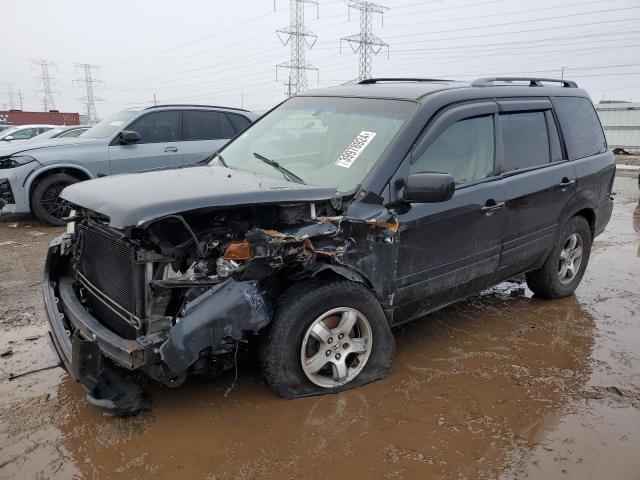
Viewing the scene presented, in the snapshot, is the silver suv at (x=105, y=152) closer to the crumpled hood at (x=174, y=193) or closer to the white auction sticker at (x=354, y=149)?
the crumpled hood at (x=174, y=193)

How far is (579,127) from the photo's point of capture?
16.0ft

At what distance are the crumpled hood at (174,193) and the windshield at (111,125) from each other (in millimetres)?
5436

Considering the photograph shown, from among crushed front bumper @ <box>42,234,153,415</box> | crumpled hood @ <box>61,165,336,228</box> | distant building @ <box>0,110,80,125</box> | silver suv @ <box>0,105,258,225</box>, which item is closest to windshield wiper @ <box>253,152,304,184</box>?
crumpled hood @ <box>61,165,336,228</box>

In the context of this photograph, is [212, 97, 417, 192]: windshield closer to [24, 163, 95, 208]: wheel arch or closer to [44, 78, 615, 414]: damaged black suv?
[44, 78, 615, 414]: damaged black suv

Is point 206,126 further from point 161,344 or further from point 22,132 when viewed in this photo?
point 22,132

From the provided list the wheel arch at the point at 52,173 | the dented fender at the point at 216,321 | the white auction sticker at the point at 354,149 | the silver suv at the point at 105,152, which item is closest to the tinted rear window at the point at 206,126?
the silver suv at the point at 105,152

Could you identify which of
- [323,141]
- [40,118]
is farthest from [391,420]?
[40,118]

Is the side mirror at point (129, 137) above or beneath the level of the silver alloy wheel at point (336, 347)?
above

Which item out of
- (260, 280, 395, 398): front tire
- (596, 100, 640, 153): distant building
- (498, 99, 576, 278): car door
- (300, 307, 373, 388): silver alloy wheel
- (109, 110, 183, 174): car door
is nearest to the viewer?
(260, 280, 395, 398): front tire

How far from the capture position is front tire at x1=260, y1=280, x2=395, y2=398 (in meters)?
2.89

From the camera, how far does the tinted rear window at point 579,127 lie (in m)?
4.67

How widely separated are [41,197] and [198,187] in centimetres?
605

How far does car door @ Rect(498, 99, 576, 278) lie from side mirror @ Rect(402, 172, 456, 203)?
1.03 metres

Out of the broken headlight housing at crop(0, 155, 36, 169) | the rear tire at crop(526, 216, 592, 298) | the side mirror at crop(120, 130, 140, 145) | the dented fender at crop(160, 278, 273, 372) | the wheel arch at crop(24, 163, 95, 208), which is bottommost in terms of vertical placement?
the rear tire at crop(526, 216, 592, 298)
